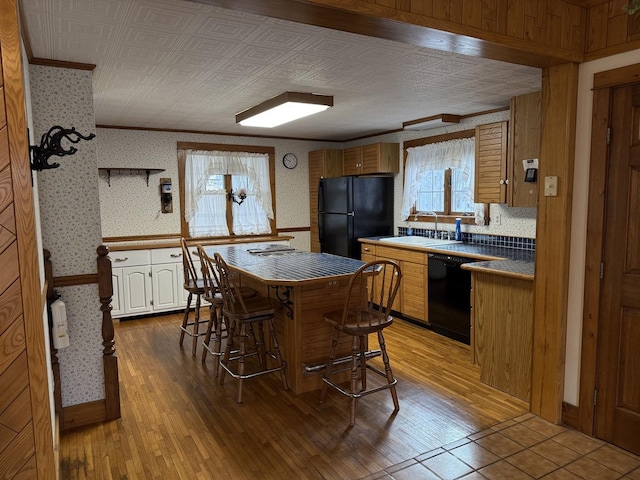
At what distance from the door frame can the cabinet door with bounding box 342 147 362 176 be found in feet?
12.4

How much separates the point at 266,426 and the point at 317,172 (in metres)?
4.33

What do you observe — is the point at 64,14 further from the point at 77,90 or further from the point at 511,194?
the point at 511,194

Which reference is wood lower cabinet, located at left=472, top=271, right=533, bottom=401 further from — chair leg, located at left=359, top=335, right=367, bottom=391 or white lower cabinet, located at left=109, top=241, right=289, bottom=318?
white lower cabinet, located at left=109, top=241, right=289, bottom=318

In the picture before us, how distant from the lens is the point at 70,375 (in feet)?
9.23

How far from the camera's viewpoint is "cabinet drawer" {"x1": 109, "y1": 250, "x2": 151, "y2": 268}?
5.07 m

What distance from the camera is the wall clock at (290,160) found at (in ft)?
21.4

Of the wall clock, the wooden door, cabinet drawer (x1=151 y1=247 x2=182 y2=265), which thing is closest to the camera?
the wooden door

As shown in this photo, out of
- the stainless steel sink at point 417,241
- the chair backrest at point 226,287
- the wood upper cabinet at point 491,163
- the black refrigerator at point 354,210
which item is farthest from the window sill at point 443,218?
the chair backrest at point 226,287

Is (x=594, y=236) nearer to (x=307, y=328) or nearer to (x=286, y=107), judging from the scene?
(x=307, y=328)

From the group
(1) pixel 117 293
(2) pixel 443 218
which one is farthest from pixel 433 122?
(1) pixel 117 293

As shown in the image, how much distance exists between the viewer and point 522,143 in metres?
3.66

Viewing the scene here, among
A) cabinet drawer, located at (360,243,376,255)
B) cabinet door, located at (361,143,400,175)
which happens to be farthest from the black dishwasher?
cabinet door, located at (361,143,400,175)

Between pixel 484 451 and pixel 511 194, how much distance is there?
219 centimetres

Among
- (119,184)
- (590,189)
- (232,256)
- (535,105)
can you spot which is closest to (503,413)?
(590,189)
